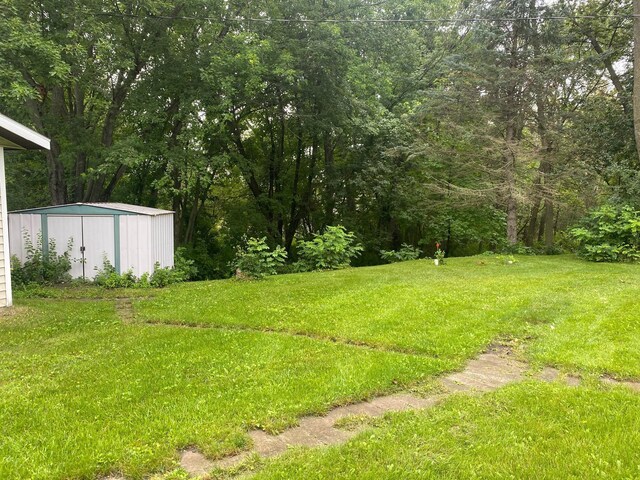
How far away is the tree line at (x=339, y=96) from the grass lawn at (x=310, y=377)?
6334mm

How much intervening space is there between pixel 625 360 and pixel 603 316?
6.14 feet

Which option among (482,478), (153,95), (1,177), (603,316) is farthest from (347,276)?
(153,95)

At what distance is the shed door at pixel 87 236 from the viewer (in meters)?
9.77

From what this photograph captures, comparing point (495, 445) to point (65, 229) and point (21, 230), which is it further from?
point (21, 230)

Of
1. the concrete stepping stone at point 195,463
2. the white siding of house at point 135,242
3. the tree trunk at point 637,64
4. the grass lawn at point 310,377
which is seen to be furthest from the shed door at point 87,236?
the tree trunk at point 637,64

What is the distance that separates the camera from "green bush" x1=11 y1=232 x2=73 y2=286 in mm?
9328

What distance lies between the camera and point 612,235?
12.0 metres

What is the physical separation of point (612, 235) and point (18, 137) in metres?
14.0

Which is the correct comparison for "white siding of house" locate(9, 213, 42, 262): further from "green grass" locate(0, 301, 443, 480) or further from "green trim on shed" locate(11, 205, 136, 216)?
"green grass" locate(0, 301, 443, 480)

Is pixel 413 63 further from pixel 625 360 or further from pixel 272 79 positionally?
pixel 625 360

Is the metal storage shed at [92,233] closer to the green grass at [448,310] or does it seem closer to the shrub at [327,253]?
the green grass at [448,310]

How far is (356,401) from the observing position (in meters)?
3.71

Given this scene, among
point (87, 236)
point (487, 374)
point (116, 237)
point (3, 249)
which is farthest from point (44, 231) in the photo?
point (487, 374)

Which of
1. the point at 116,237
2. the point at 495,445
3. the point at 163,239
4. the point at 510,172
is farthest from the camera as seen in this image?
the point at 510,172
